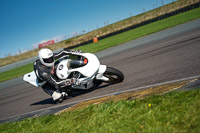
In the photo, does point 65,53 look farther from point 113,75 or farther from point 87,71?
point 113,75

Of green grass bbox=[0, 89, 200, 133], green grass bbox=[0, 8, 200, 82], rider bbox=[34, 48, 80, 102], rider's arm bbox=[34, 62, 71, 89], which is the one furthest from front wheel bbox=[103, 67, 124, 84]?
green grass bbox=[0, 8, 200, 82]

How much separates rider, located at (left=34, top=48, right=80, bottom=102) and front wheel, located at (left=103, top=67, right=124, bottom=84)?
3.33 ft

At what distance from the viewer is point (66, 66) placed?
729cm

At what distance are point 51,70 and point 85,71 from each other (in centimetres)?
122

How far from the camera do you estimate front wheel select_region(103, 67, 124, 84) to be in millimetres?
7164

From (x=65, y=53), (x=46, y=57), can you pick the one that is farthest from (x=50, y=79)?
(x=65, y=53)

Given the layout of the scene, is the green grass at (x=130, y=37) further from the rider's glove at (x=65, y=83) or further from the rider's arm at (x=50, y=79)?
the rider's glove at (x=65, y=83)

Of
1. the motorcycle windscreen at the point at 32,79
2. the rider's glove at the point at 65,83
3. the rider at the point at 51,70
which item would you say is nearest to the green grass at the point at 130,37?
the motorcycle windscreen at the point at 32,79

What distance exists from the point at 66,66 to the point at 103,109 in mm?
2935

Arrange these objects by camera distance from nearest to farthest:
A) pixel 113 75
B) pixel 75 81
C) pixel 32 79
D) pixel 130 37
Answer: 1. pixel 75 81
2. pixel 113 75
3. pixel 32 79
4. pixel 130 37

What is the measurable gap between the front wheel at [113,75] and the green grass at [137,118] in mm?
2248

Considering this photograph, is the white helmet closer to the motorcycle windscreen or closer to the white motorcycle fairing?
the white motorcycle fairing

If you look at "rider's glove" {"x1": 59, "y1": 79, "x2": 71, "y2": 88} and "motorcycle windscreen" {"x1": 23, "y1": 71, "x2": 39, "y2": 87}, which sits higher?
"motorcycle windscreen" {"x1": 23, "y1": 71, "x2": 39, "y2": 87}

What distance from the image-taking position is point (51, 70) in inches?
296
